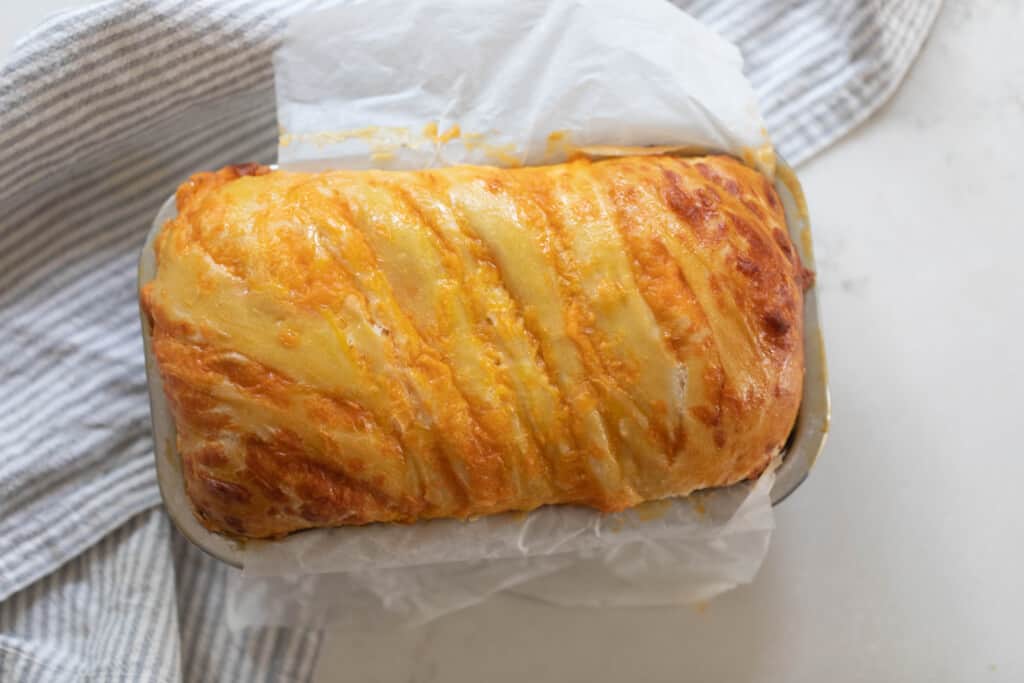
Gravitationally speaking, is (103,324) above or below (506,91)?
below

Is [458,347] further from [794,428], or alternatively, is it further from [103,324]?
[103,324]

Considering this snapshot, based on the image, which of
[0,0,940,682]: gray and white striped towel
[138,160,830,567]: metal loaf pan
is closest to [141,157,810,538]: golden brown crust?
[138,160,830,567]: metal loaf pan

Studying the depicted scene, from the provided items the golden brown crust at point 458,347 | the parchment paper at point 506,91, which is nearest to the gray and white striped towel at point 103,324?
the parchment paper at point 506,91

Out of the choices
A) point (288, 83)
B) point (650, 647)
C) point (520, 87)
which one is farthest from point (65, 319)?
point (650, 647)

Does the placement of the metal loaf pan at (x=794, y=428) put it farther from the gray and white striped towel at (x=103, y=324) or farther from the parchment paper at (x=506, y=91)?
the gray and white striped towel at (x=103, y=324)

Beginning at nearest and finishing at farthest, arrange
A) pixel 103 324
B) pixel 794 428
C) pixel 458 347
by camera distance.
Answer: pixel 458 347
pixel 794 428
pixel 103 324

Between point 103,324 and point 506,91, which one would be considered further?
point 103,324

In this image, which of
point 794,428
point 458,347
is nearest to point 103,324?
point 458,347
